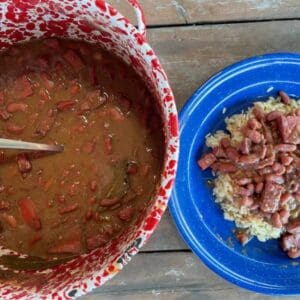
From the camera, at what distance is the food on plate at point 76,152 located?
1034 millimetres

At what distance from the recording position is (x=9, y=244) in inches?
41.9

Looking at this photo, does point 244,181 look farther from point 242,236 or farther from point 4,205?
point 4,205

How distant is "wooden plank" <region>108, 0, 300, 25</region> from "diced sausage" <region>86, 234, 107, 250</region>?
1.58 feet

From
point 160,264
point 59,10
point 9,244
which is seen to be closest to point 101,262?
point 9,244

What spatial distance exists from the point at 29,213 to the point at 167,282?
1.23ft

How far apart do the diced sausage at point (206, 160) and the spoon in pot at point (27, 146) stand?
0.30 meters

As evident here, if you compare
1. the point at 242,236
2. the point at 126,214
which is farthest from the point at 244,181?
the point at 126,214

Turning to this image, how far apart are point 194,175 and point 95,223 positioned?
254 mm

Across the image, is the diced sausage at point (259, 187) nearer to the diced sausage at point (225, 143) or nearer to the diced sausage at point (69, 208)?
the diced sausage at point (225, 143)

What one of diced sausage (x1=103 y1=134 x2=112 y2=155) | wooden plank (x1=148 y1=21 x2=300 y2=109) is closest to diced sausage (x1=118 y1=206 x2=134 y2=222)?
diced sausage (x1=103 y1=134 x2=112 y2=155)

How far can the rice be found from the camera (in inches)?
47.0

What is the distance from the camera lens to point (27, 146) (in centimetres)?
101

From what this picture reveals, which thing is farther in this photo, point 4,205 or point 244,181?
point 244,181

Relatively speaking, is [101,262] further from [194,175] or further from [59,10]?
[59,10]
